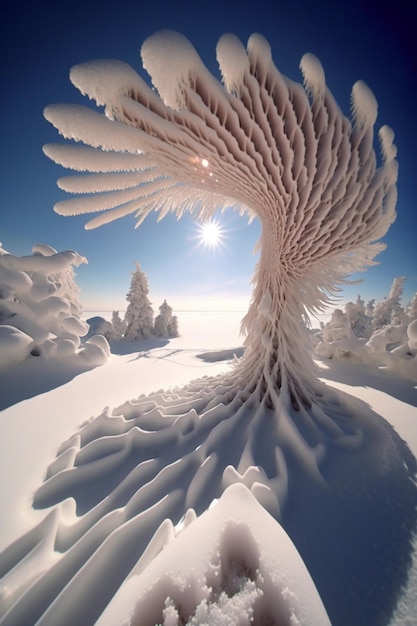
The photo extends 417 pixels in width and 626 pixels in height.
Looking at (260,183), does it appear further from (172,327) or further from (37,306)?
(172,327)

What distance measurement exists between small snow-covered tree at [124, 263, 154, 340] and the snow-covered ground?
50.3 ft

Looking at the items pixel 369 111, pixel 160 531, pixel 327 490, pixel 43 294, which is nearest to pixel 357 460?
pixel 327 490

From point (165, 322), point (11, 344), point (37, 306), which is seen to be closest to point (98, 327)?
point (165, 322)

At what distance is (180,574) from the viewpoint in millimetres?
897

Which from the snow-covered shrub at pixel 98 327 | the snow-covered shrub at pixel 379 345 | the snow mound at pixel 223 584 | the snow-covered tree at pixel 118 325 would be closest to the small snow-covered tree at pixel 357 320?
the snow-covered shrub at pixel 379 345

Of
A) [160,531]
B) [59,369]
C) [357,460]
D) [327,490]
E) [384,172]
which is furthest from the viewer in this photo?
[59,369]

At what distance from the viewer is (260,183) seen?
89.1 inches

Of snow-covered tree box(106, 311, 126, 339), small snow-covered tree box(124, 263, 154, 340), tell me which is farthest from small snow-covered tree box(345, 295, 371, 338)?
snow-covered tree box(106, 311, 126, 339)

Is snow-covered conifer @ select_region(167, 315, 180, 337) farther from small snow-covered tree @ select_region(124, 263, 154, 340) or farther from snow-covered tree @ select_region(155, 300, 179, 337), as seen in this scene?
small snow-covered tree @ select_region(124, 263, 154, 340)

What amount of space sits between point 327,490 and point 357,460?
0.53 metres

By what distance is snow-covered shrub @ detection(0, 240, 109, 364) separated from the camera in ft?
14.3

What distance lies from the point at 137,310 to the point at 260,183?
53.6ft

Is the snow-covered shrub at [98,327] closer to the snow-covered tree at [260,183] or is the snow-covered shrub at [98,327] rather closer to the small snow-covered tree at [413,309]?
the snow-covered tree at [260,183]

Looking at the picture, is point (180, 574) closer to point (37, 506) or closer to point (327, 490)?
point (327, 490)
